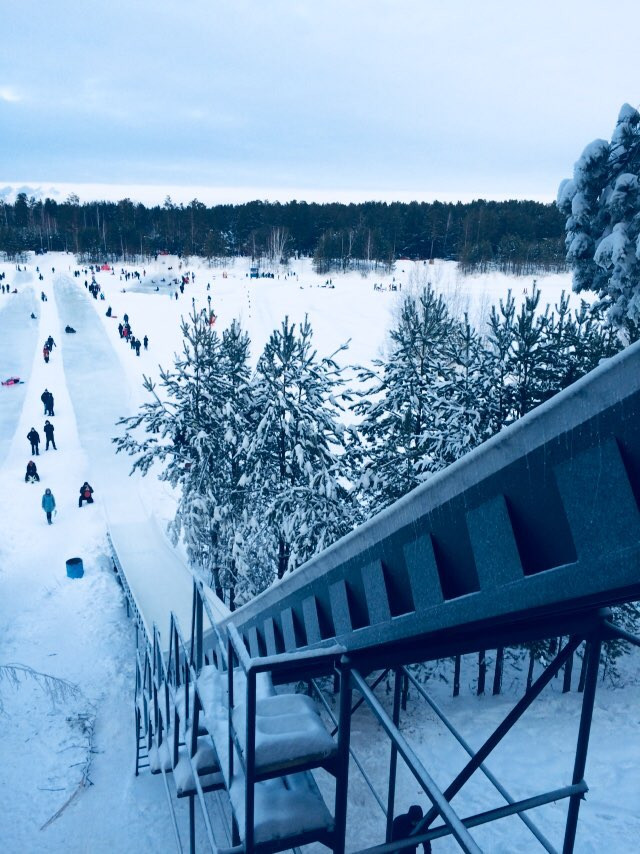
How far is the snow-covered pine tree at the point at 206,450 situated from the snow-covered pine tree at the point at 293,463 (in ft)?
2.37

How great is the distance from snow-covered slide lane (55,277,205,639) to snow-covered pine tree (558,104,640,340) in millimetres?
9432

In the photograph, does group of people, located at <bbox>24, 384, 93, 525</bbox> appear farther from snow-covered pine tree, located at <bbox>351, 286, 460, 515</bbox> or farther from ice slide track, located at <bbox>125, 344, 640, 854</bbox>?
ice slide track, located at <bbox>125, 344, 640, 854</bbox>

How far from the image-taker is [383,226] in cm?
9369

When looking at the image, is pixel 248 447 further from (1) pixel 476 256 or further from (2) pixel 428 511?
(1) pixel 476 256

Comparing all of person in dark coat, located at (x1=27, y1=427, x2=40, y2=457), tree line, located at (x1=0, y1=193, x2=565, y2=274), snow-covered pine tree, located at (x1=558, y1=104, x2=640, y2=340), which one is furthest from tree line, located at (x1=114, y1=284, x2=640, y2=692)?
tree line, located at (x1=0, y1=193, x2=565, y2=274)

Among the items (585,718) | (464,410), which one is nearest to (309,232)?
(464,410)

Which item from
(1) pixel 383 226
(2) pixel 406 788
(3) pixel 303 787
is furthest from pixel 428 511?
(1) pixel 383 226

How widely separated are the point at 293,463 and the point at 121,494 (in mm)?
8122

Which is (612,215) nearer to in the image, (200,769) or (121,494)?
(200,769)

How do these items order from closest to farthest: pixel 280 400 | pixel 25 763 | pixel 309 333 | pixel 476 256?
pixel 25 763 < pixel 280 400 < pixel 309 333 < pixel 476 256

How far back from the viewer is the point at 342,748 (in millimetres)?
2879

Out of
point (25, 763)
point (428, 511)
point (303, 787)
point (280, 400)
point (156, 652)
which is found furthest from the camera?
point (280, 400)

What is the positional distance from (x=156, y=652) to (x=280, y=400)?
6926 mm

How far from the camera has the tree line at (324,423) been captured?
10.4 metres
